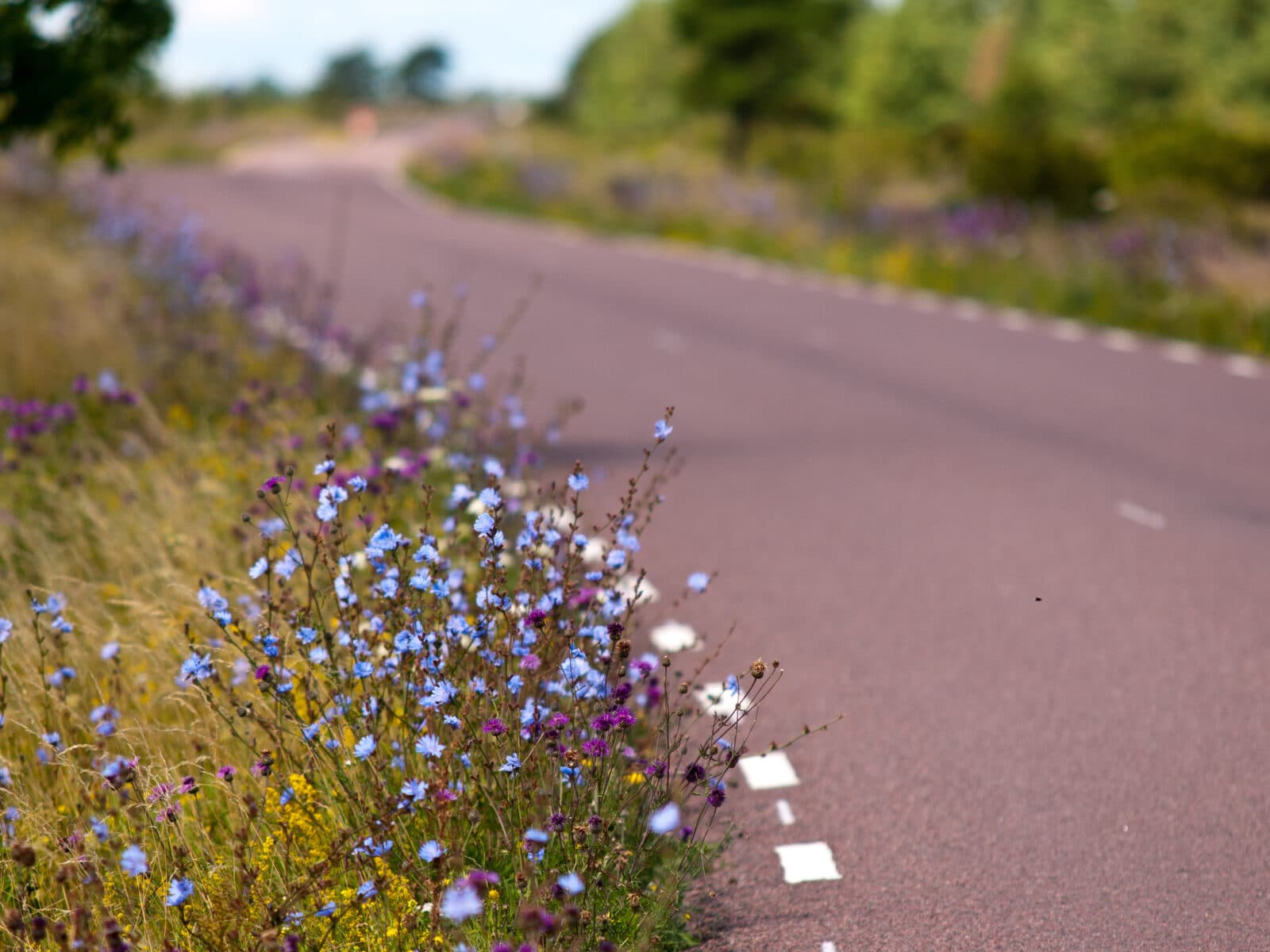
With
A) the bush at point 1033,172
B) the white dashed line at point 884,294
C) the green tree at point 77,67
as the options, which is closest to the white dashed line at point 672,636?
the green tree at point 77,67

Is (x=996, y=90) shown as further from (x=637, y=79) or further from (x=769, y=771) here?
(x=769, y=771)

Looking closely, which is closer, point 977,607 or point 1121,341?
point 977,607

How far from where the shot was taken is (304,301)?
13.7 meters

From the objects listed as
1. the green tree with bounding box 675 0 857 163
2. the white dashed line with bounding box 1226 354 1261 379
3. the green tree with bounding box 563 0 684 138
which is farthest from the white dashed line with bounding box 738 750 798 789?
the green tree with bounding box 563 0 684 138

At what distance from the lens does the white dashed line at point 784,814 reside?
14.8 feet

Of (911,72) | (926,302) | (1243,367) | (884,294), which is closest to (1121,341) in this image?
(1243,367)

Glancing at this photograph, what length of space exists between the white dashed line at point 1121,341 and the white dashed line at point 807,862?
32.6ft

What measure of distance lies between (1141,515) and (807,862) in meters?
4.32

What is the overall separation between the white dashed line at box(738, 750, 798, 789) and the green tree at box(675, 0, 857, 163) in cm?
4575

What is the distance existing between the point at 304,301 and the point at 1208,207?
35.9ft

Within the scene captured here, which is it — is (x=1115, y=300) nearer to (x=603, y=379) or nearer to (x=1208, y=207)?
(x=1208, y=207)

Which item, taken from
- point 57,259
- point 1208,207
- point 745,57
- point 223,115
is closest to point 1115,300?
point 1208,207

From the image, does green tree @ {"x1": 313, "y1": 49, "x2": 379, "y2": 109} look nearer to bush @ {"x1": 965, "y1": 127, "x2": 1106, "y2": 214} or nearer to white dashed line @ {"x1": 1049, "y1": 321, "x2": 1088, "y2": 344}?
bush @ {"x1": 965, "y1": 127, "x2": 1106, "y2": 214}

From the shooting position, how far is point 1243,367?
1243cm
